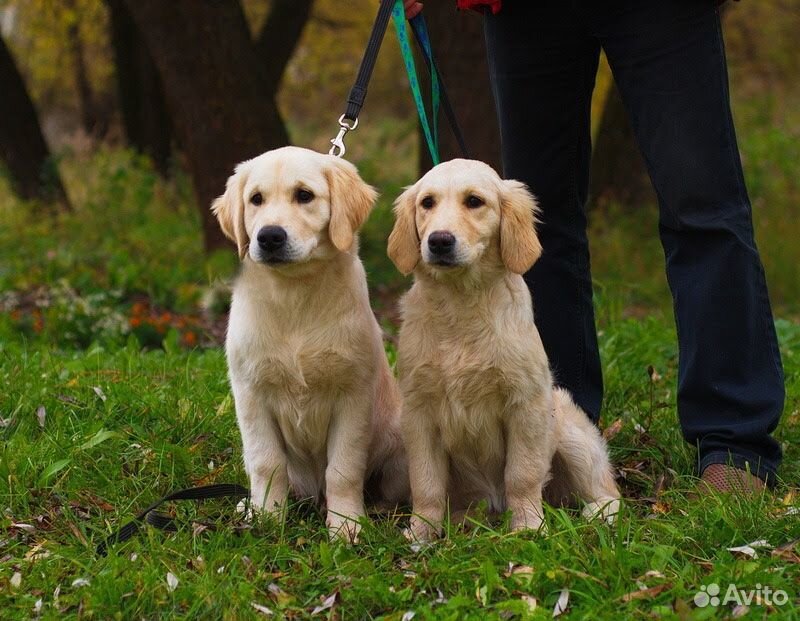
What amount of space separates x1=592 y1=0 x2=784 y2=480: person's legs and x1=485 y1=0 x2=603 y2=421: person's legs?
0.76 ft

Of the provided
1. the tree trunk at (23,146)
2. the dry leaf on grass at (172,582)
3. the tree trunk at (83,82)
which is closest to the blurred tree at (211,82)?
the tree trunk at (23,146)

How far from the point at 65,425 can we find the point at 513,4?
229 centimetres

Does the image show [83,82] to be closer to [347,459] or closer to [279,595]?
[347,459]

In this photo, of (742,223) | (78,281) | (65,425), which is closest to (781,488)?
(742,223)

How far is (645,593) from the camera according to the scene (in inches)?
101

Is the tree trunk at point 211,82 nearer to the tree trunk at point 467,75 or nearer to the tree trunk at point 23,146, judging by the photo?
the tree trunk at point 467,75

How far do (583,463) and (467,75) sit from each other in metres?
4.27

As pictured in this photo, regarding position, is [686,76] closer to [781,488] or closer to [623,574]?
[781,488]

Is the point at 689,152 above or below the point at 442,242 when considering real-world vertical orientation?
above

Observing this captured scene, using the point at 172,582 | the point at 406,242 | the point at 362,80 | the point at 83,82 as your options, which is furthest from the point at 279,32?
the point at 172,582

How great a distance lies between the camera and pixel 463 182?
3.23 metres

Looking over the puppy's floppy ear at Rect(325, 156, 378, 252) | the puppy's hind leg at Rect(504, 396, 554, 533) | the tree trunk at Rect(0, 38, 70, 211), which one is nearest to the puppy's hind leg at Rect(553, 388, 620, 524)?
the puppy's hind leg at Rect(504, 396, 554, 533)

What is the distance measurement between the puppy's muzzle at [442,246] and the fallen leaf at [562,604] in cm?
103

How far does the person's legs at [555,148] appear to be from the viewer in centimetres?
369
